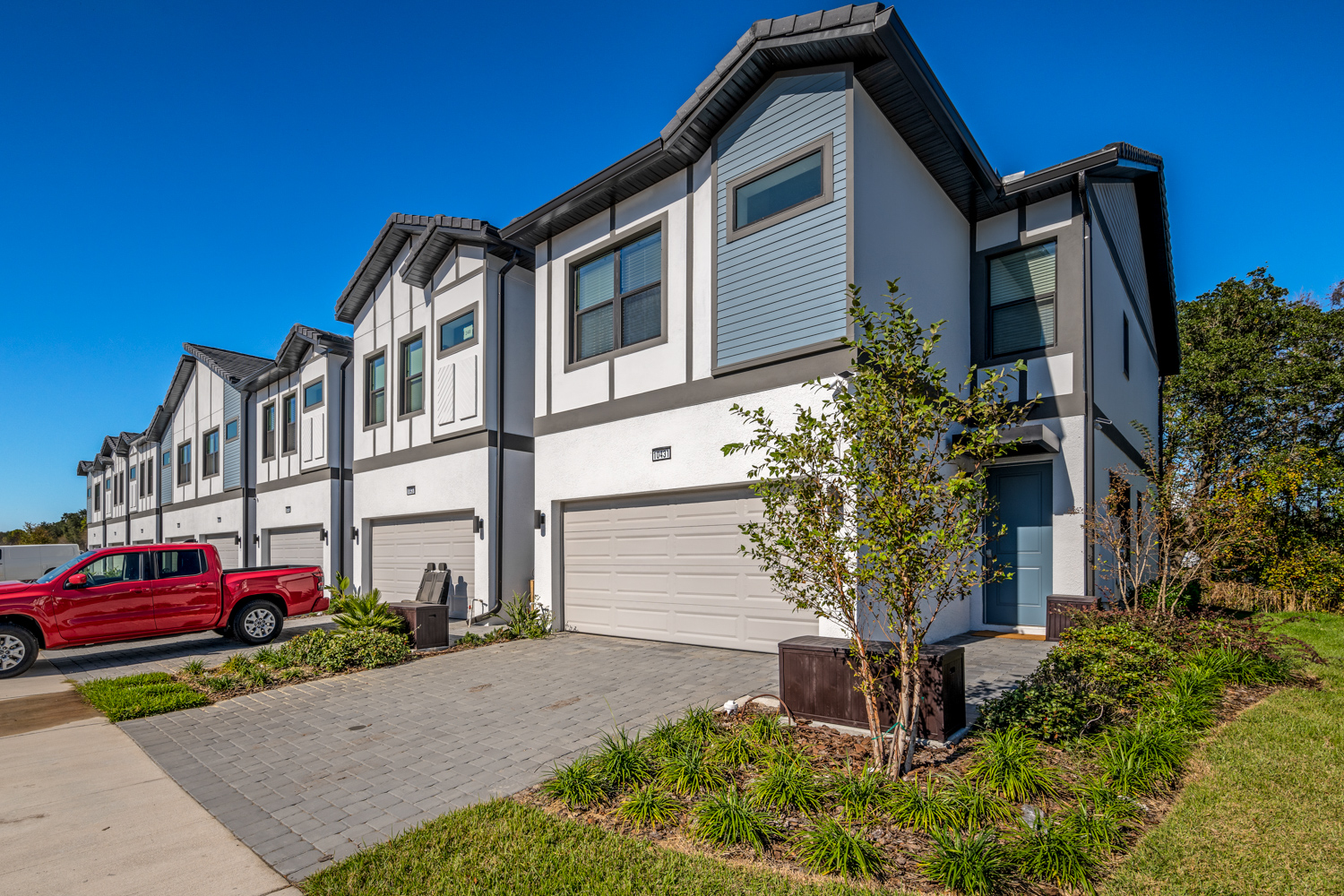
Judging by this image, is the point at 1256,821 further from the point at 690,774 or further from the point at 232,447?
the point at 232,447

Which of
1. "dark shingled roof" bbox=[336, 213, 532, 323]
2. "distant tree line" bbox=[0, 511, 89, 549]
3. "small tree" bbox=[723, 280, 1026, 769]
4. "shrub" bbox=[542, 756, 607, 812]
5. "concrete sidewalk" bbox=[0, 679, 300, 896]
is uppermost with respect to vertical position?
"dark shingled roof" bbox=[336, 213, 532, 323]

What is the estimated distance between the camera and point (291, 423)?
21266 mm

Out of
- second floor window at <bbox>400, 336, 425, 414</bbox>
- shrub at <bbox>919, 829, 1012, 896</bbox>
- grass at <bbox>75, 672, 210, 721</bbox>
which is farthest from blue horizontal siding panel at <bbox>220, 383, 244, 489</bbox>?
shrub at <bbox>919, 829, 1012, 896</bbox>

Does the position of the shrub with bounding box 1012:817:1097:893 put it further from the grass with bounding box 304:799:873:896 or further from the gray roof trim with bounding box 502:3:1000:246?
the gray roof trim with bounding box 502:3:1000:246

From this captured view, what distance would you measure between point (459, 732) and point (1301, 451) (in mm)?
17138

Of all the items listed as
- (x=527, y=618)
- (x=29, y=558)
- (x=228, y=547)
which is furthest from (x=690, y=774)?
(x=29, y=558)

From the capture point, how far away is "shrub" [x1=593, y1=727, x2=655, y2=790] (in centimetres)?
474

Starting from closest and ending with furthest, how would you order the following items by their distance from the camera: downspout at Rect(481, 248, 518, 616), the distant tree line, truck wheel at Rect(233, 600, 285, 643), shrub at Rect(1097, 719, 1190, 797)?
shrub at Rect(1097, 719, 1190, 797) < truck wheel at Rect(233, 600, 285, 643) < downspout at Rect(481, 248, 518, 616) < the distant tree line

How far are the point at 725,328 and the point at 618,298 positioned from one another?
2.68m

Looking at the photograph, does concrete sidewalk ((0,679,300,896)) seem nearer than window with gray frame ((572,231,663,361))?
Yes

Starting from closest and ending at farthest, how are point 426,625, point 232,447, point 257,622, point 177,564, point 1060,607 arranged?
point 1060,607, point 426,625, point 177,564, point 257,622, point 232,447

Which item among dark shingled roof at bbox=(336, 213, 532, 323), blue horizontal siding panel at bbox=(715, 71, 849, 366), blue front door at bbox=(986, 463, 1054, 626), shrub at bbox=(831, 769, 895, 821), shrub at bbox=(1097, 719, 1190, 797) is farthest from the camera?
dark shingled roof at bbox=(336, 213, 532, 323)

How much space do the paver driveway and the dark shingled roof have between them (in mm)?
7672

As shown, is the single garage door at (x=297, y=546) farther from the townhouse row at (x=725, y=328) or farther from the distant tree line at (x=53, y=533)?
the distant tree line at (x=53, y=533)
